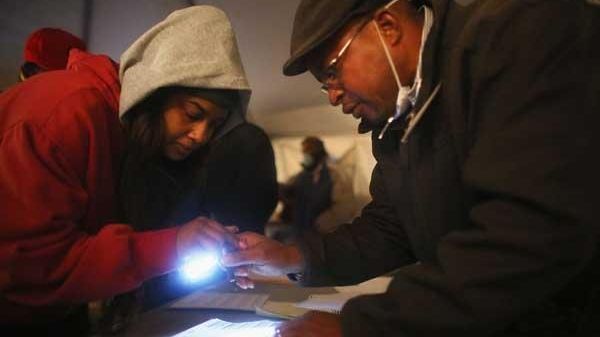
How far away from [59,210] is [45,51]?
89 centimetres

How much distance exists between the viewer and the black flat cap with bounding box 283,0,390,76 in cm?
73

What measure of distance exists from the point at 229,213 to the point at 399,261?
756mm

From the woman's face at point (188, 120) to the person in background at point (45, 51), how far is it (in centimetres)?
65

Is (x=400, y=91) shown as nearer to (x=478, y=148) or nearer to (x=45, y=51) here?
(x=478, y=148)

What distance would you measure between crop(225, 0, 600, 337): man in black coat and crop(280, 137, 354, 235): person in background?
90.3 inches

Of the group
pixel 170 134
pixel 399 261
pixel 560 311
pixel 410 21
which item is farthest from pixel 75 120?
pixel 560 311

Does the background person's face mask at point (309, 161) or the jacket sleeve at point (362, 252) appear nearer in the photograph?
the jacket sleeve at point (362, 252)

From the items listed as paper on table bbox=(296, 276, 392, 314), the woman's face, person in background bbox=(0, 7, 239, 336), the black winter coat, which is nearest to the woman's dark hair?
person in background bbox=(0, 7, 239, 336)

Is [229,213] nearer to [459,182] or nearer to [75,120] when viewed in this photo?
[75,120]

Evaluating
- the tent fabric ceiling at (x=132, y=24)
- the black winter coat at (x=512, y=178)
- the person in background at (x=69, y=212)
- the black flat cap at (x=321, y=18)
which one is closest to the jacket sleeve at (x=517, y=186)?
the black winter coat at (x=512, y=178)

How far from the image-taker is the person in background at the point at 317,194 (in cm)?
323

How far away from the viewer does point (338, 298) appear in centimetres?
124

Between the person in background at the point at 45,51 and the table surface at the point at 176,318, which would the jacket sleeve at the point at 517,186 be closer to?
the table surface at the point at 176,318

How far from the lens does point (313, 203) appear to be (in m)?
3.42
